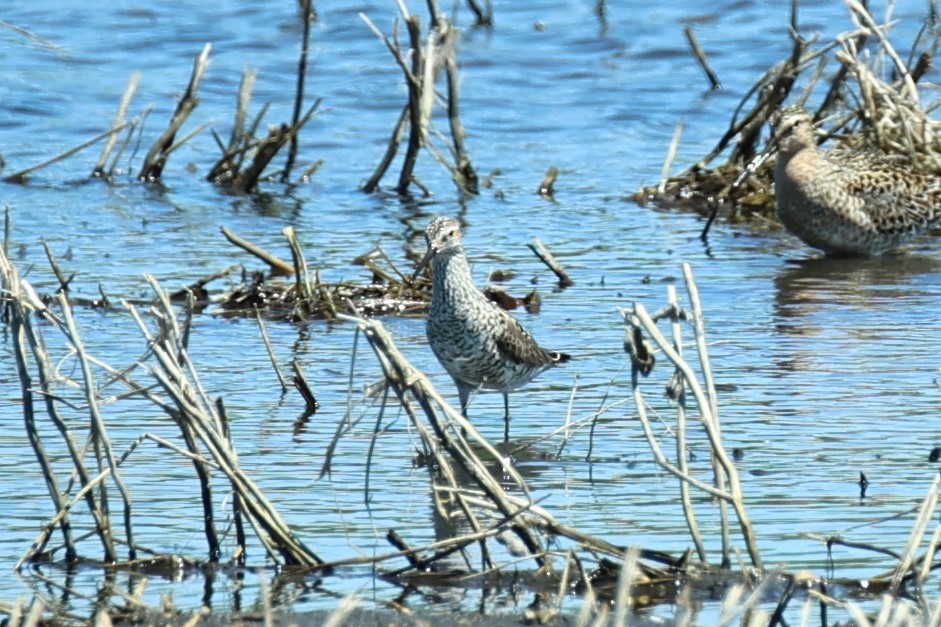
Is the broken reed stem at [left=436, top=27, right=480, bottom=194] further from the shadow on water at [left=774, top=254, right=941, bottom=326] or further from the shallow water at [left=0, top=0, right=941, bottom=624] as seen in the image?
the shadow on water at [left=774, top=254, right=941, bottom=326]

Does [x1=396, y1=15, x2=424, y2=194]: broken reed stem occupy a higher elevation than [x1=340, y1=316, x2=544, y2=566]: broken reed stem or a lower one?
lower

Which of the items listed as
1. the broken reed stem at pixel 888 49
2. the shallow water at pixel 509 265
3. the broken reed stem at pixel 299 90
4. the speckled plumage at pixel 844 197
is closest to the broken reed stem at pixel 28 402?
the shallow water at pixel 509 265

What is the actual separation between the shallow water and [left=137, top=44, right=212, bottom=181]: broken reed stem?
0.63 ft

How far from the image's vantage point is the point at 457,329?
25.1ft

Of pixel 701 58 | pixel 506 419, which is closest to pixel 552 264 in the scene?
pixel 506 419

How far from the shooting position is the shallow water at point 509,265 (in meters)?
6.36

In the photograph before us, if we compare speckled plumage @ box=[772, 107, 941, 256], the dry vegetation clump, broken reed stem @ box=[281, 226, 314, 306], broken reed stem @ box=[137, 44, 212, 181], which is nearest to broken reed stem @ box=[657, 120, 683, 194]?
the dry vegetation clump

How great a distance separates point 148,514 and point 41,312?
3.82 ft

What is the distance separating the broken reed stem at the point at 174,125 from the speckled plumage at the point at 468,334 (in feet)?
17.4

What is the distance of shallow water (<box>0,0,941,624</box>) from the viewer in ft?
20.9

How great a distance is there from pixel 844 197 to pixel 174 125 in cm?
474

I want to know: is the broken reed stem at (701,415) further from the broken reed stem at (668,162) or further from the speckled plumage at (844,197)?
the broken reed stem at (668,162)

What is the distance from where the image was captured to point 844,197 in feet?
37.0

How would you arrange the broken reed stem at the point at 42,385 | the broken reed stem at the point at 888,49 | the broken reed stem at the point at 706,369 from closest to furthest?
the broken reed stem at the point at 706,369 → the broken reed stem at the point at 42,385 → the broken reed stem at the point at 888,49
